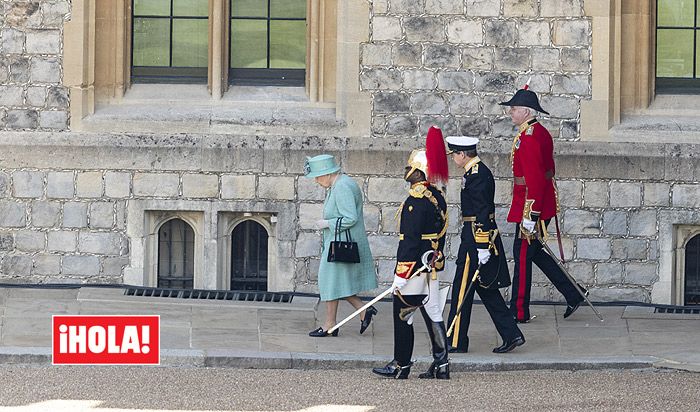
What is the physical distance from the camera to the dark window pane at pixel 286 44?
49.0 feet

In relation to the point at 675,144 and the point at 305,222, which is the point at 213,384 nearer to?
the point at 305,222

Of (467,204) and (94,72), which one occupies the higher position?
(94,72)

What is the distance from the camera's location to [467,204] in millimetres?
11984

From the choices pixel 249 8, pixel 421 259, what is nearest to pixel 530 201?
pixel 421 259

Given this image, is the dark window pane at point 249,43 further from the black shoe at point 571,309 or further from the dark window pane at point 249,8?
the black shoe at point 571,309

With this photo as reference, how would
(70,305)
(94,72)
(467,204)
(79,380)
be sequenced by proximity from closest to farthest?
(79,380) → (467,204) → (70,305) → (94,72)

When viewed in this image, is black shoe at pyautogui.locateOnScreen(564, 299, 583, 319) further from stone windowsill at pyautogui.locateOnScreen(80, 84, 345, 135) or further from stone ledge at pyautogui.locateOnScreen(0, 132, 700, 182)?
stone windowsill at pyautogui.locateOnScreen(80, 84, 345, 135)

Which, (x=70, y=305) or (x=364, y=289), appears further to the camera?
(x=70, y=305)

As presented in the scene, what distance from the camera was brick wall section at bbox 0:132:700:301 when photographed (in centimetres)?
1428

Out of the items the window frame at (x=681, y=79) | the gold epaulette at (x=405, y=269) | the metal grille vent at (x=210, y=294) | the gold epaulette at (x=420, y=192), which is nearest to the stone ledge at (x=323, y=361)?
the gold epaulette at (x=405, y=269)

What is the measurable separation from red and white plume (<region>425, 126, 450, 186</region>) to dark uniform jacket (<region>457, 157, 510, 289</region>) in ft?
2.82

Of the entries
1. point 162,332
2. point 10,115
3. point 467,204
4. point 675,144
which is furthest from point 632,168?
point 10,115

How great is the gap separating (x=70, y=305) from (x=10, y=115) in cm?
187

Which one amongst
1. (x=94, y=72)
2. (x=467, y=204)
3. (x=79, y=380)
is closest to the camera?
(x=79, y=380)
